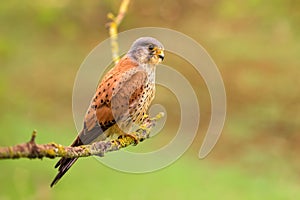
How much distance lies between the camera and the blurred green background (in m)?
8.48

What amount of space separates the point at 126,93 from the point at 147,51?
242 mm

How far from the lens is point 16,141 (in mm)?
9148

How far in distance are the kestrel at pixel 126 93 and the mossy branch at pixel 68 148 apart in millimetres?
104

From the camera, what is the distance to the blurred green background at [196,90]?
8.48 meters

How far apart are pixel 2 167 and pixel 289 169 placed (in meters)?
3.56

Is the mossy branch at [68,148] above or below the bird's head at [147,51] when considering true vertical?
below

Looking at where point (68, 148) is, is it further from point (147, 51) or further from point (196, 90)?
point (196, 90)

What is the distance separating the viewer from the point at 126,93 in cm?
355

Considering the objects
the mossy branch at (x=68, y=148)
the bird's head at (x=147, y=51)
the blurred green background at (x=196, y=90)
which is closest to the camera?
the mossy branch at (x=68, y=148)

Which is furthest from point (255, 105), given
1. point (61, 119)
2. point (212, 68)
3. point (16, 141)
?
point (16, 141)

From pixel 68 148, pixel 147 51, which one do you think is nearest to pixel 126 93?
pixel 147 51

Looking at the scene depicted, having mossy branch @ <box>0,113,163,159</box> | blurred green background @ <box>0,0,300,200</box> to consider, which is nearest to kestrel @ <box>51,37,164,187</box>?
mossy branch @ <box>0,113,163,159</box>

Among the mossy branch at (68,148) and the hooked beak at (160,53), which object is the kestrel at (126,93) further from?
the mossy branch at (68,148)

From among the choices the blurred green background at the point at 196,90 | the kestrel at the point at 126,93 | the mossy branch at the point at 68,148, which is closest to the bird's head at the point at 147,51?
the kestrel at the point at 126,93
